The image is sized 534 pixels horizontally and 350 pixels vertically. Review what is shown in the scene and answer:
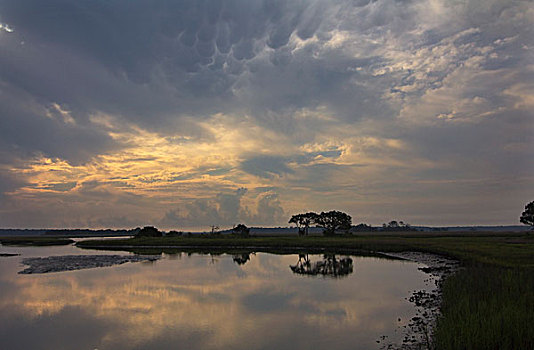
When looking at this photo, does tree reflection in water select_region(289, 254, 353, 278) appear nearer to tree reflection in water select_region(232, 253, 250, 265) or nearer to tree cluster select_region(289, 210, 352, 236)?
tree reflection in water select_region(232, 253, 250, 265)

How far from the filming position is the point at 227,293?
87.4ft

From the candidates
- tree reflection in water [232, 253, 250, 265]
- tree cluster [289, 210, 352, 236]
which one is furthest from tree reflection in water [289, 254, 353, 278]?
tree cluster [289, 210, 352, 236]

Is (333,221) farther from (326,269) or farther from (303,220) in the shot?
(326,269)

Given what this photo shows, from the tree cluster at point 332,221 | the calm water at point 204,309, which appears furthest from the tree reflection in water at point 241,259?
the tree cluster at point 332,221

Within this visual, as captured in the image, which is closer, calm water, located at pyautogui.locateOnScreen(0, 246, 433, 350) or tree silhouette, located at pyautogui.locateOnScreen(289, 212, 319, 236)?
calm water, located at pyautogui.locateOnScreen(0, 246, 433, 350)

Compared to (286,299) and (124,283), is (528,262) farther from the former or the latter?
(124,283)

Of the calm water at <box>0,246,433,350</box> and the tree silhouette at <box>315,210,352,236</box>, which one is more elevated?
the tree silhouette at <box>315,210,352,236</box>

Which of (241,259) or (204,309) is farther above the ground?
(241,259)

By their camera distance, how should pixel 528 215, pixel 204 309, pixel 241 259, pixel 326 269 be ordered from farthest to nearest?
pixel 528 215 → pixel 241 259 → pixel 326 269 → pixel 204 309

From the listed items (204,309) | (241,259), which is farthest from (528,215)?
(204,309)

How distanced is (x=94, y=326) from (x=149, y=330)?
3048 millimetres

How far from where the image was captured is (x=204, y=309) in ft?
70.8

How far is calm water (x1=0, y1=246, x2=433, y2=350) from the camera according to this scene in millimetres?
15977

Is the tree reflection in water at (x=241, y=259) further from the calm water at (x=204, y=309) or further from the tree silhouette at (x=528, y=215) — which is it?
the tree silhouette at (x=528, y=215)
